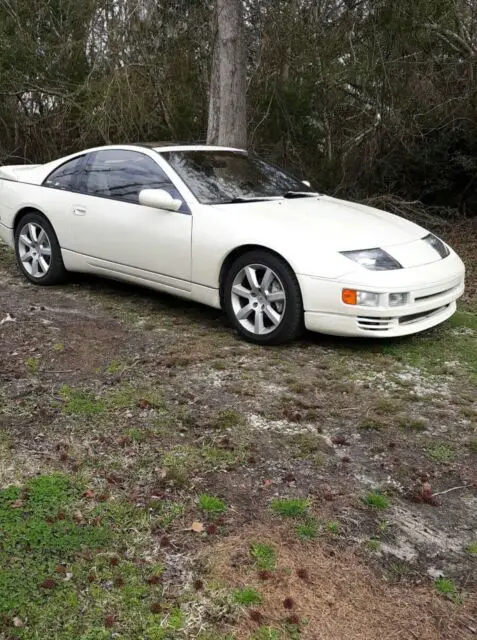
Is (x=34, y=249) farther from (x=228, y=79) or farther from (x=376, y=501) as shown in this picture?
(x=376, y=501)

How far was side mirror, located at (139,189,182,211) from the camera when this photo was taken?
5.32m

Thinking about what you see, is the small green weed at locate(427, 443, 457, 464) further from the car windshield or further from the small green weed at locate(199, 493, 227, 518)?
the car windshield

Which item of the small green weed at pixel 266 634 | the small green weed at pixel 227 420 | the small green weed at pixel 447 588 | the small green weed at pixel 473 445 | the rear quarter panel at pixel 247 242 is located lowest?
the small green weed at pixel 266 634

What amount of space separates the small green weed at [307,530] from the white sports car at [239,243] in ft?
6.86

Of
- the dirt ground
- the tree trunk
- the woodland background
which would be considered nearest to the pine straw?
the dirt ground

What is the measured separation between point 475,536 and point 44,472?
1.96 metres

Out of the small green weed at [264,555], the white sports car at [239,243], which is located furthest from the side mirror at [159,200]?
the small green weed at [264,555]

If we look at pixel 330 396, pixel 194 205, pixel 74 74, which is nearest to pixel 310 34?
pixel 74 74

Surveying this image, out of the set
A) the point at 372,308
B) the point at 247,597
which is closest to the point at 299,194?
the point at 372,308

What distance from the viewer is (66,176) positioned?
250 inches

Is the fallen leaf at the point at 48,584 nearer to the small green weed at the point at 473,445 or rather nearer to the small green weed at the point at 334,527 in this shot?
the small green weed at the point at 334,527

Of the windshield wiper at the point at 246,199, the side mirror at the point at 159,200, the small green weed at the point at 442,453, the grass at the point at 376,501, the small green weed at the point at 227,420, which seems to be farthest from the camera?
the windshield wiper at the point at 246,199

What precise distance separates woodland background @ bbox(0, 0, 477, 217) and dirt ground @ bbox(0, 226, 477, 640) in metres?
5.35

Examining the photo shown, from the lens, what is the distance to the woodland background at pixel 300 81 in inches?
396
